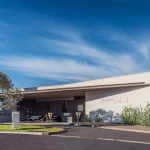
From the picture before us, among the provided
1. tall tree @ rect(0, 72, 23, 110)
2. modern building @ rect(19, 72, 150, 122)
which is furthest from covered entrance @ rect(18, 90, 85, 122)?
tall tree @ rect(0, 72, 23, 110)

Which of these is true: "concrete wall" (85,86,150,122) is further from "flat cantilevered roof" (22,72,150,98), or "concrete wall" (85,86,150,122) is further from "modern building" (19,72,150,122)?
"flat cantilevered roof" (22,72,150,98)

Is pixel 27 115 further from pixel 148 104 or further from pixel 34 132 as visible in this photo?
pixel 34 132

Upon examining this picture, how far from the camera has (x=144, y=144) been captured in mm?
18359

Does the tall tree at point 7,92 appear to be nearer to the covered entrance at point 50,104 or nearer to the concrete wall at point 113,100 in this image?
the concrete wall at point 113,100

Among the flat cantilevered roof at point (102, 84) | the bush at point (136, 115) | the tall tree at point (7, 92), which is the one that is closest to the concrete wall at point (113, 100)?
the bush at point (136, 115)

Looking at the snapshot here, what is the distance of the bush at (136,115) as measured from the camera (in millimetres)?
34875

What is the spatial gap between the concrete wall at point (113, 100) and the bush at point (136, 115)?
474 millimetres

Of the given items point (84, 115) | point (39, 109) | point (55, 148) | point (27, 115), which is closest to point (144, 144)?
point (55, 148)

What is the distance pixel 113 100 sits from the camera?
39.4m

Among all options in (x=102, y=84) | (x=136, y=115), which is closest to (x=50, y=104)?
(x=102, y=84)

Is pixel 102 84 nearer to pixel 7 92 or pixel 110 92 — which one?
pixel 110 92

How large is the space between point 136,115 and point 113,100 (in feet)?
12.3

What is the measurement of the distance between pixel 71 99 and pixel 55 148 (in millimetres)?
37753

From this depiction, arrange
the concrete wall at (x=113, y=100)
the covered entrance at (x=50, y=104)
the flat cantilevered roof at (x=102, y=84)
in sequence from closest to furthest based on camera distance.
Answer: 1. the flat cantilevered roof at (x=102, y=84)
2. the concrete wall at (x=113, y=100)
3. the covered entrance at (x=50, y=104)
